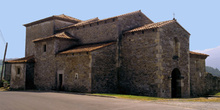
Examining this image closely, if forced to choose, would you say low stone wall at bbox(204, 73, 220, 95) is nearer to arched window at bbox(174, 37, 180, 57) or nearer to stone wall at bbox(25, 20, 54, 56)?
arched window at bbox(174, 37, 180, 57)

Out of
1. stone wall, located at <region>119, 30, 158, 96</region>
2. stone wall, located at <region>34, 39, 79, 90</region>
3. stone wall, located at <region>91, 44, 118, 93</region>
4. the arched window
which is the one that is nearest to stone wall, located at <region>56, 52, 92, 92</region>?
stone wall, located at <region>91, 44, 118, 93</region>

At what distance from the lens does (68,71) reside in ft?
71.1

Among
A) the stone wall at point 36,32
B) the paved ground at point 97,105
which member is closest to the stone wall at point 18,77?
the stone wall at point 36,32

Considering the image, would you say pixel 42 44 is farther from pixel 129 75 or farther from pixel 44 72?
pixel 129 75

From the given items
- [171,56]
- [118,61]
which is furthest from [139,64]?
[171,56]

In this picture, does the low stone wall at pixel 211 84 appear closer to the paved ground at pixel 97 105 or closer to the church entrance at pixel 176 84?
the church entrance at pixel 176 84

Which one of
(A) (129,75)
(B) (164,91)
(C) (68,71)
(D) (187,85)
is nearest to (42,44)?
(C) (68,71)

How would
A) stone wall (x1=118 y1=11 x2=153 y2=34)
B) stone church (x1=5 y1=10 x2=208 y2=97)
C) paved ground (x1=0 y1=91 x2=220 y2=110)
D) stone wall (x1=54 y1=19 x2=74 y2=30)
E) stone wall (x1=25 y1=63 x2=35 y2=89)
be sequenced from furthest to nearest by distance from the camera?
stone wall (x1=54 y1=19 x2=74 y2=30) < stone wall (x1=25 y1=63 x2=35 y2=89) < stone wall (x1=118 y1=11 x2=153 y2=34) < stone church (x1=5 y1=10 x2=208 y2=97) < paved ground (x1=0 y1=91 x2=220 y2=110)

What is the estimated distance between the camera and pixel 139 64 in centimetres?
1998

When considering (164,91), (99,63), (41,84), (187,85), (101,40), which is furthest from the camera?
(41,84)

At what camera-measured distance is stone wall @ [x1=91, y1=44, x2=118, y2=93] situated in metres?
19.6

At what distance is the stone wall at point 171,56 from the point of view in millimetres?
18628

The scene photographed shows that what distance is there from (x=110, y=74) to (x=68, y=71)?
4.20 meters

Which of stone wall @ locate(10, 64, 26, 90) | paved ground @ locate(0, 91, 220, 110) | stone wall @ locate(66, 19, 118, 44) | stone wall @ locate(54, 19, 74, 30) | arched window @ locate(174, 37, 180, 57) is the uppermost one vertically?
stone wall @ locate(54, 19, 74, 30)
